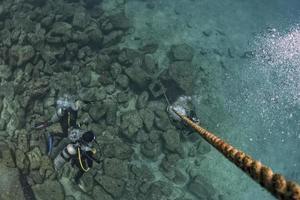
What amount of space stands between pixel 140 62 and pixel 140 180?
19.7ft

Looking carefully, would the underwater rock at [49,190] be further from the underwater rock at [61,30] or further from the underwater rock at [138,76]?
the underwater rock at [61,30]

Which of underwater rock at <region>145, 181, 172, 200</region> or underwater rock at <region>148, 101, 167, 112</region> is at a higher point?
underwater rock at <region>148, 101, 167, 112</region>

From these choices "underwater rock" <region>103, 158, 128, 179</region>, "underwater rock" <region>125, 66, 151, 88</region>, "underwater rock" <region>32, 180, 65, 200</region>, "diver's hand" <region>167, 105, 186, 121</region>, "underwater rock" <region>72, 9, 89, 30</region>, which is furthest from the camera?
"underwater rock" <region>72, 9, 89, 30</region>

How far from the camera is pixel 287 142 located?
19.8 meters

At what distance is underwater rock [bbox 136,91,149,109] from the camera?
1498 cm

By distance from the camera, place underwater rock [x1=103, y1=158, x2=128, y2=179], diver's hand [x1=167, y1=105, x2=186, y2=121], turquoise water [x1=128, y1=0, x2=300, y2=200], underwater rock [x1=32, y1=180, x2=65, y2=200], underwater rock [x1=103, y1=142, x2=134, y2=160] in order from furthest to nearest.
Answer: turquoise water [x1=128, y1=0, x2=300, y2=200] → diver's hand [x1=167, y1=105, x2=186, y2=121] → underwater rock [x1=103, y1=142, x2=134, y2=160] → underwater rock [x1=103, y1=158, x2=128, y2=179] → underwater rock [x1=32, y1=180, x2=65, y2=200]

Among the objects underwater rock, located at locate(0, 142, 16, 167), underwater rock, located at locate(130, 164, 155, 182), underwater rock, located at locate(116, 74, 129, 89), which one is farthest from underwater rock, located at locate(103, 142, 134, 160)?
underwater rock, located at locate(0, 142, 16, 167)

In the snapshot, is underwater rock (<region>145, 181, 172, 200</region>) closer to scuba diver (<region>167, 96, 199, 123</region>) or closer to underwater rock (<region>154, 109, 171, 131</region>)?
underwater rock (<region>154, 109, 171, 131</region>)

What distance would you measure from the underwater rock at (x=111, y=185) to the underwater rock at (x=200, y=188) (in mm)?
3375

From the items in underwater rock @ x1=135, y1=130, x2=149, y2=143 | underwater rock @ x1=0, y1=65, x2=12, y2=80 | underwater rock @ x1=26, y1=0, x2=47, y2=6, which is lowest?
underwater rock @ x1=135, y1=130, x2=149, y2=143

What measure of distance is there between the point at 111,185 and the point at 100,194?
496mm

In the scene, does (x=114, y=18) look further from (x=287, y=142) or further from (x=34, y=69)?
(x=287, y=142)

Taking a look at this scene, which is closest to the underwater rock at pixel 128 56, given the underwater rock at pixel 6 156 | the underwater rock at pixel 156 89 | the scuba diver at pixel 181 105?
the underwater rock at pixel 156 89

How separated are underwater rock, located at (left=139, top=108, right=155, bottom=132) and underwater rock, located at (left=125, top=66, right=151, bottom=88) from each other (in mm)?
1346
